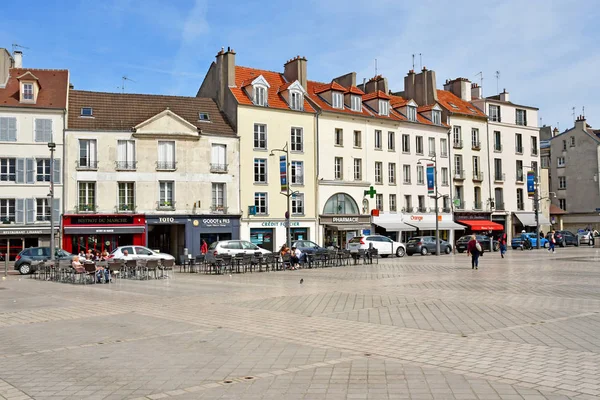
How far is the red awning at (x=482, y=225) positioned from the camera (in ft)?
171

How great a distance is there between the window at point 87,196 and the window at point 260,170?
10.8m

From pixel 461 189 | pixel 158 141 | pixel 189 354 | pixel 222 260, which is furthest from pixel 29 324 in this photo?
pixel 461 189

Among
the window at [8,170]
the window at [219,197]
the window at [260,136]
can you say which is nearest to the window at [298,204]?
the window at [260,136]

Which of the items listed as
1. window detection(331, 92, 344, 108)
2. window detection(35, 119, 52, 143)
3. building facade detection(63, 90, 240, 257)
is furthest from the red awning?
window detection(35, 119, 52, 143)

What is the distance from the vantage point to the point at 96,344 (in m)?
9.20

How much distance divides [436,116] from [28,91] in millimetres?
32232

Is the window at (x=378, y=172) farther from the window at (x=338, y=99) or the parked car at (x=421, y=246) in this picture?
the parked car at (x=421, y=246)

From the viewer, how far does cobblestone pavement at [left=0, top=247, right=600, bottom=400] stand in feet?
21.0

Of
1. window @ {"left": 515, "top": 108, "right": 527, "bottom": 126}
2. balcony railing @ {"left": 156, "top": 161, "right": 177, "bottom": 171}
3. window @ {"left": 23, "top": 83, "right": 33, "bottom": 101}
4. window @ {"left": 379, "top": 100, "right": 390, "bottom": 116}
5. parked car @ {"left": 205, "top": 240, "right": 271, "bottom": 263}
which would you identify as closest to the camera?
parked car @ {"left": 205, "top": 240, "right": 271, "bottom": 263}

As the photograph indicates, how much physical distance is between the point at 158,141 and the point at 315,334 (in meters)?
31.6

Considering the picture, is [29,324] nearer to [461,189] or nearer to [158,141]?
[158,141]

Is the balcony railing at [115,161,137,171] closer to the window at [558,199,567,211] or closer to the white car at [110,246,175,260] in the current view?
the white car at [110,246,175,260]

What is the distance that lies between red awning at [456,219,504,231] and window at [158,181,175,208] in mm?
26088

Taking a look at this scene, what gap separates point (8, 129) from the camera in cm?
3616
